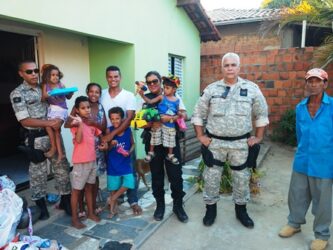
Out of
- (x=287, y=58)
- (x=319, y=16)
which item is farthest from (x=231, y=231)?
(x=287, y=58)

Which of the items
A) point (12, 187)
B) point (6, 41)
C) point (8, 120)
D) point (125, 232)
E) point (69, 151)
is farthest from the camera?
point (8, 120)

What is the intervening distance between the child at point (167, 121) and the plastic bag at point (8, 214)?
1380 millimetres

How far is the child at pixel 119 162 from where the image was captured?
3.41m

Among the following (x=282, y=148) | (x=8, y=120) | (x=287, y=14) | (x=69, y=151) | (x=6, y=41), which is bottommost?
(x=282, y=148)

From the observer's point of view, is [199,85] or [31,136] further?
[199,85]

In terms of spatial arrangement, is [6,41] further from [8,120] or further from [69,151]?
[69,151]

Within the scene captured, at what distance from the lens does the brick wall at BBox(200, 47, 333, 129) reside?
306 inches

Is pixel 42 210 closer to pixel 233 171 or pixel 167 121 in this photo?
pixel 167 121

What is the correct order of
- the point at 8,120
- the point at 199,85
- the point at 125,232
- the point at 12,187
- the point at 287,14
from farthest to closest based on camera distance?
1. the point at 199,85
2. the point at 287,14
3. the point at 8,120
4. the point at 125,232
5. the point at 12,187

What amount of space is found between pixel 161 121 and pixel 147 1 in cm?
341

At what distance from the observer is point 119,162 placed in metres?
3.48

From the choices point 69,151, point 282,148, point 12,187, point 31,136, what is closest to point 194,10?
point 282,148

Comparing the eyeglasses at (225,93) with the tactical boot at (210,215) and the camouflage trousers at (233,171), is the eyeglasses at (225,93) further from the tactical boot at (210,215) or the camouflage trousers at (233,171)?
the tactical boot at (210,215)

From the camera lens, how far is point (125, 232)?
10.6 feet
